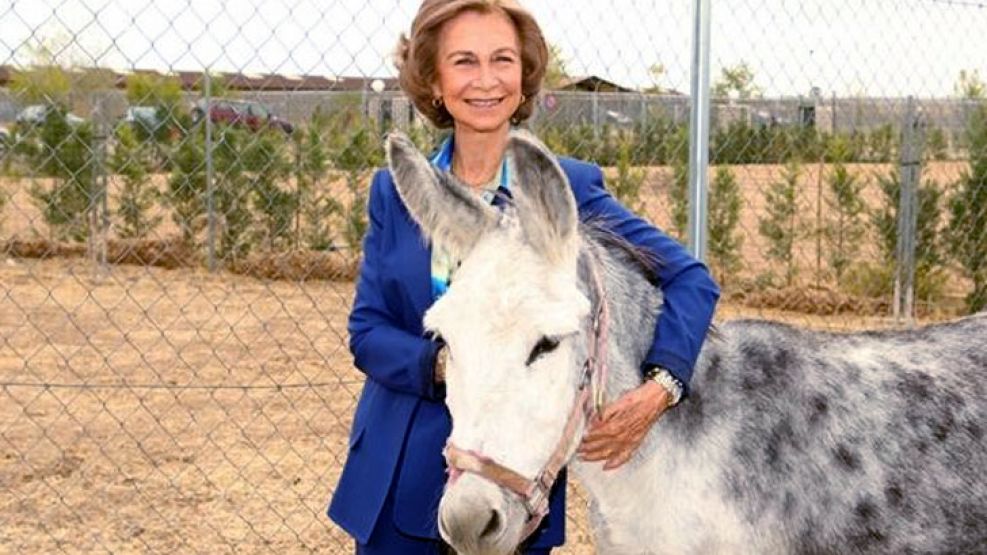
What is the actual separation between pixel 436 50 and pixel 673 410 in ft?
3.15

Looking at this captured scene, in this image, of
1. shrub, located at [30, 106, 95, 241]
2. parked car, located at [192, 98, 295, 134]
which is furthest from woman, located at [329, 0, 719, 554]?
shrub, located at [30, 106, 95, 241]

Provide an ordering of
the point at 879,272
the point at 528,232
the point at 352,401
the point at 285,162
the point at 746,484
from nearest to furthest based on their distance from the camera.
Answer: the point at 528,232, the point at 746,484, the point at 352,401, the point at 879,272, the point at 285,162

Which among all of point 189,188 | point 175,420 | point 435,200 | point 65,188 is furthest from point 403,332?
point 65,188

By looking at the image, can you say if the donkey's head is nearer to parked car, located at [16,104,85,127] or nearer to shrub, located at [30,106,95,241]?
parked car, located at [16,104,85,127]

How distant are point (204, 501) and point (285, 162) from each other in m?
7.23

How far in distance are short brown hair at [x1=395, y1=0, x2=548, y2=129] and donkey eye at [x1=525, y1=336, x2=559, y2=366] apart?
78cm

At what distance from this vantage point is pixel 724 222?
12469mm

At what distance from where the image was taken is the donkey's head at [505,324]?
2.13m

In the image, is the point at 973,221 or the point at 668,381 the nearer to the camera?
the point at 668,381

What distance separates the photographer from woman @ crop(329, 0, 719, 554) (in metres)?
2.57

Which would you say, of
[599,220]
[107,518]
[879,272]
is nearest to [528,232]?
[599,220]

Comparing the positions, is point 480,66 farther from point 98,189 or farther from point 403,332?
point 98,189

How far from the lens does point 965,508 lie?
2766 mm

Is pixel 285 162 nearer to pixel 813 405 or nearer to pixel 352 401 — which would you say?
pixel 352 401
